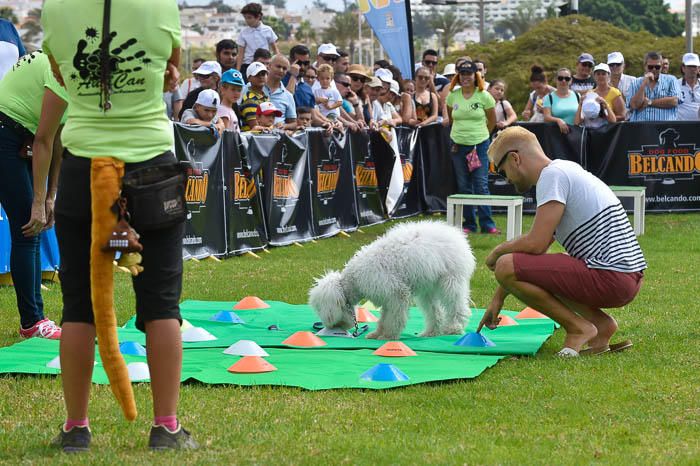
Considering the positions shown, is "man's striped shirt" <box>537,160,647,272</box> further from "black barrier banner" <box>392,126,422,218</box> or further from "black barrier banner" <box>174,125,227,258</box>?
"black barrier banner" <box>392,126,422,218</box>

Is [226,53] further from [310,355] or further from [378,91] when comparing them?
[310,355]

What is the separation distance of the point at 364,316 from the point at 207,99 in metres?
4.35

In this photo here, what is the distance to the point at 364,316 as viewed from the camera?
8.75 metres

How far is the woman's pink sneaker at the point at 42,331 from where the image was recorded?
7.43 metres

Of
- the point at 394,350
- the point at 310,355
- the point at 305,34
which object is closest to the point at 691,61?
the point at 394,350

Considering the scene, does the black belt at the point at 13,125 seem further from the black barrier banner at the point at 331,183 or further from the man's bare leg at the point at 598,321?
the black barrier banner at the point at 331,183

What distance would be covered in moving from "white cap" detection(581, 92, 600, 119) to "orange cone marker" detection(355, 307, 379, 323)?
990 cm

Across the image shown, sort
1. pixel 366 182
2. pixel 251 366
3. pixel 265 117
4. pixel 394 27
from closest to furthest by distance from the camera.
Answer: pixel 251 366
pixel 265 117
pixel 366 182
pixel 394 27

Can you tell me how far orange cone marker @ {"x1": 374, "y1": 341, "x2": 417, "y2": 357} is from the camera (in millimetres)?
7051

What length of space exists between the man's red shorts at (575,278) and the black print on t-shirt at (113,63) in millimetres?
3344

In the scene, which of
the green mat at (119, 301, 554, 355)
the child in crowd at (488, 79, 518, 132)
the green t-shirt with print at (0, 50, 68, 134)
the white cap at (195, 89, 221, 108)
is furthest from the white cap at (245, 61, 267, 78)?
the green t-shirt with print at (0, 50, 68, 134)

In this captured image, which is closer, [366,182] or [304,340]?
[304,340]

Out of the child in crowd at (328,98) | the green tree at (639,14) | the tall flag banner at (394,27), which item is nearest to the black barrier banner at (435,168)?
the tall flag banner at (394,27)

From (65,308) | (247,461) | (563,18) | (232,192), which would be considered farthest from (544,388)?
(563,18)
